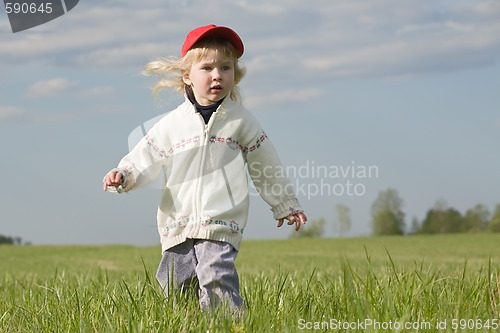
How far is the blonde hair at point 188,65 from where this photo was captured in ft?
12.4

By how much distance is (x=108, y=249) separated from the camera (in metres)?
16.0

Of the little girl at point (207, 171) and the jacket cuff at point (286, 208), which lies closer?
the little girl at point (207, 171)

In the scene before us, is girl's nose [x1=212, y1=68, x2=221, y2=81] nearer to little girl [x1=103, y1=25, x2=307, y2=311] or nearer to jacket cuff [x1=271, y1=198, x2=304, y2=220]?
little girl [x1=103, y1=25, x2=307, y2=311]

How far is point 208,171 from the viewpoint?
376cm

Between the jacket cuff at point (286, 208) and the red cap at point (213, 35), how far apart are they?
41.1 inches

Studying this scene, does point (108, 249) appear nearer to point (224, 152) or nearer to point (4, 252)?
point (4, 252)

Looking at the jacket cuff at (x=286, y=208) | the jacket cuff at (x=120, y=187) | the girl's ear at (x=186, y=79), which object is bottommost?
the jacket cuff at (x=286, y=208)

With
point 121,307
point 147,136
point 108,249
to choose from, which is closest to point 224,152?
point 147,136

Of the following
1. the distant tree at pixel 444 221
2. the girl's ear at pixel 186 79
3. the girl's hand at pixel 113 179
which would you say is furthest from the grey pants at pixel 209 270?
the distant tree at pixel 444 221

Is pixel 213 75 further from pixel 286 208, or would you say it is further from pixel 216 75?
pixel 286 208

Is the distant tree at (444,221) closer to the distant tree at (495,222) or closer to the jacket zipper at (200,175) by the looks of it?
the distant tree at (495,222)

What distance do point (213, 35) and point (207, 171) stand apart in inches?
33.6

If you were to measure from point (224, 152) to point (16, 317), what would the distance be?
1.61 m

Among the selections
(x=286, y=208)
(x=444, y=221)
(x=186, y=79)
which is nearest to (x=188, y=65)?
(x=186, y=79)
